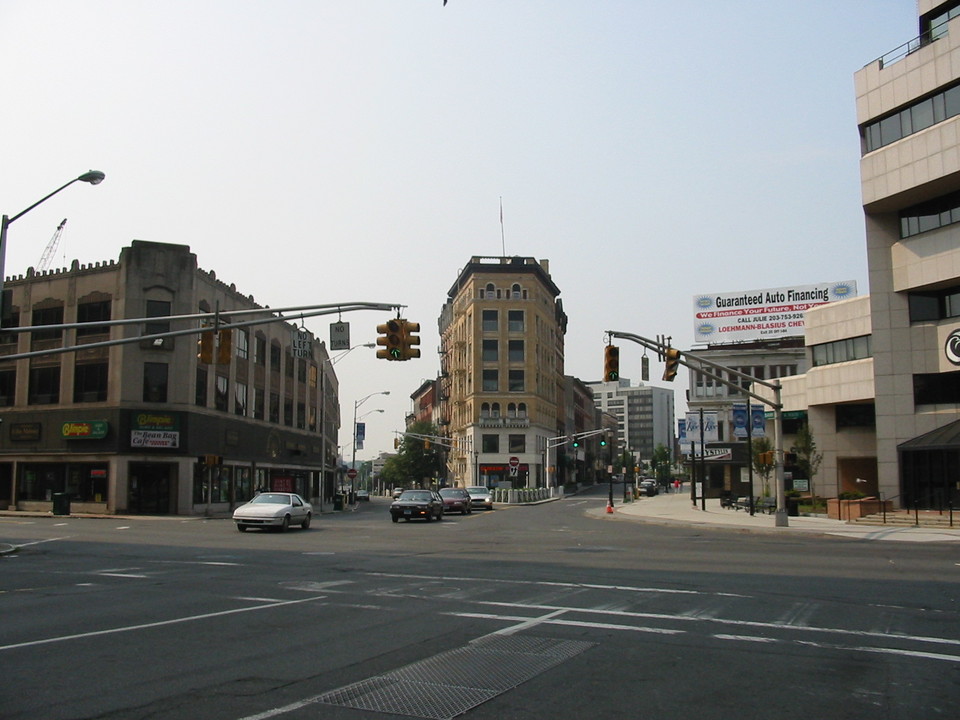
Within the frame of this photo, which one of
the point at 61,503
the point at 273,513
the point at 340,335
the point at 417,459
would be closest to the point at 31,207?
the point at 340,335

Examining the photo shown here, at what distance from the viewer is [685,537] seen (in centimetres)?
2900

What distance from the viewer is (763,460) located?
1606 inches

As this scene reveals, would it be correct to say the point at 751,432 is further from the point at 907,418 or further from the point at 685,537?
the point at 685,537

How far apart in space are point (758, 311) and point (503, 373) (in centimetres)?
2957

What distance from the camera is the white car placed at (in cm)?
3144

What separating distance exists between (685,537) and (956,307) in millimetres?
20450

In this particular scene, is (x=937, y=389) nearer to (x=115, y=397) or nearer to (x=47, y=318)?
(x=115, y=397)

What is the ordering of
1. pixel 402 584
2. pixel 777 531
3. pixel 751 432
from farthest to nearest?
A: pixel 751 432, pixel 777 531, pixel 402 584

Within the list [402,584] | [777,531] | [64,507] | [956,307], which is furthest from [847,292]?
[402,584]

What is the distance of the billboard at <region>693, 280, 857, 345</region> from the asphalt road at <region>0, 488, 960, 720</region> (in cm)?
7596

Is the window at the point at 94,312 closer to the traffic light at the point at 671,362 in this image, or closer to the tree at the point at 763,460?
the traffic light at the point at 671,362

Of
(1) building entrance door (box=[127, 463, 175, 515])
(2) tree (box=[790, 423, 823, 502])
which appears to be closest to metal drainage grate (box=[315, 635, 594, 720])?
(2) tree (box=[790, 423, 823, 502])

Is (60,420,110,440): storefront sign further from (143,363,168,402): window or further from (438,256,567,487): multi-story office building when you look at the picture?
(438,256,567,487): multi-story office building

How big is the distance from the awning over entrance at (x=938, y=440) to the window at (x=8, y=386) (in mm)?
48706
